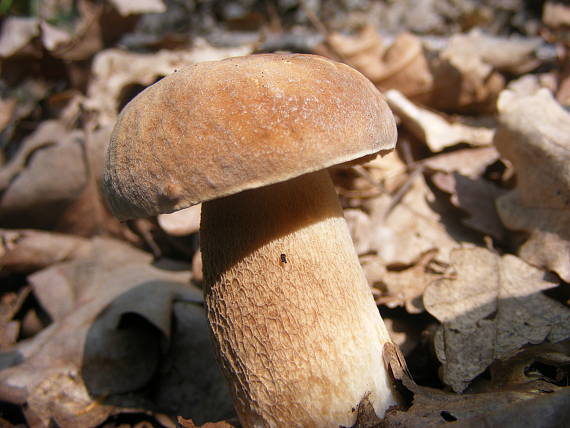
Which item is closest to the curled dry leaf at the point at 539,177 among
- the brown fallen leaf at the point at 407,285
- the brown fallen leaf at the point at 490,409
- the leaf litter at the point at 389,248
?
the leaf litter at the point at 389,248

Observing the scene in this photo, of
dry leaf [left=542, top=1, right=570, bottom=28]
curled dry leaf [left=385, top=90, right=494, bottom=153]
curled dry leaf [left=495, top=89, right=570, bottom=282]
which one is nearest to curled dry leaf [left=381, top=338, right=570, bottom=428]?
curled dry leaf [left=495, top=89, right=570, bottom=282]

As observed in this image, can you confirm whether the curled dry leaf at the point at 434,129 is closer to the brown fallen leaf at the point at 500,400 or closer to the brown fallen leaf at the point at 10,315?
the brown fallen leaf at the point at 500,400

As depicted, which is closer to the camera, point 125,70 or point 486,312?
point 486,312

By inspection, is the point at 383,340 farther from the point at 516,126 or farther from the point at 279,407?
the point at 516,126

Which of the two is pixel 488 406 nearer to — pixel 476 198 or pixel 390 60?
pixel 476 198

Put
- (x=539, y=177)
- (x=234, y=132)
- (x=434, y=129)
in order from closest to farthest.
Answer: (x=234, y=132)
(x=539, y=177)
(x=434, y=129)

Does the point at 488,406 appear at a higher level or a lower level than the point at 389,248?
higher

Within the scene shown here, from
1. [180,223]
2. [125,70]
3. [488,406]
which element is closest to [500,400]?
[488,406]

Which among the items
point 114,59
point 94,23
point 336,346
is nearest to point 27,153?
point 114,59
